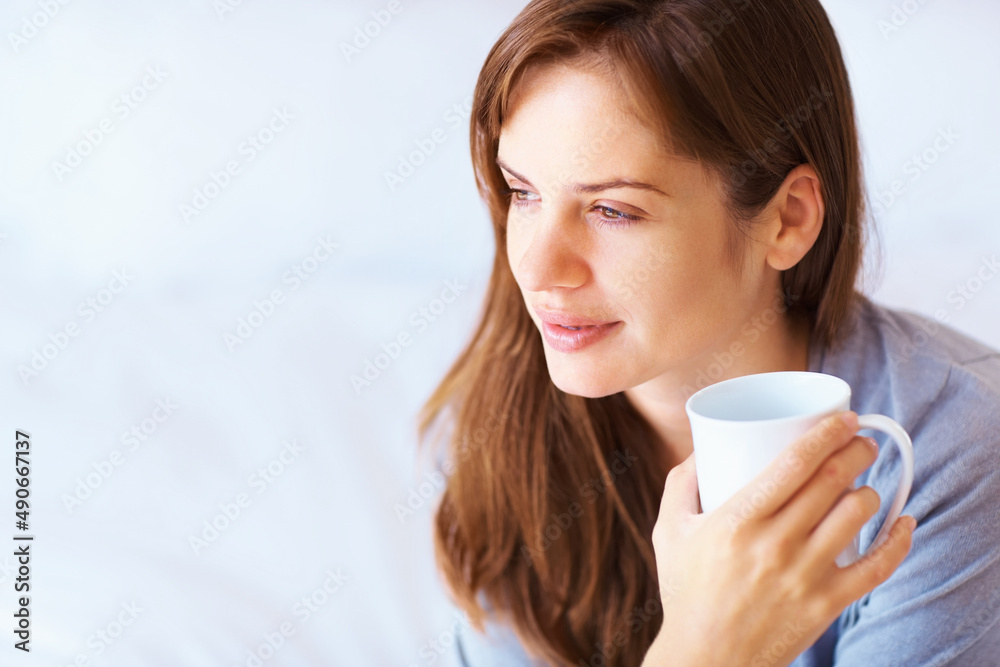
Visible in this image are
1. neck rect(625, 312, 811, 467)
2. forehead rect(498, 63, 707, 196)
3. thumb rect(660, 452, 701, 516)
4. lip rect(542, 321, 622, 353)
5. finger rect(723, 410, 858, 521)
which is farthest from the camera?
neck rect(625, 312, 811, 467)

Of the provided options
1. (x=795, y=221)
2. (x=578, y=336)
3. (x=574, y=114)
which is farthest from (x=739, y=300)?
(x=574, y=114)

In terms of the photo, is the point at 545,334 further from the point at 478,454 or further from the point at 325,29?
the point at 325,29

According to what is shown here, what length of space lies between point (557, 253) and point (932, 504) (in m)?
0.60

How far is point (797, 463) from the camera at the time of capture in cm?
81

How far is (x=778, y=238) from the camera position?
4.07ft

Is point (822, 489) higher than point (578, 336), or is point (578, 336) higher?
point (822, 489)

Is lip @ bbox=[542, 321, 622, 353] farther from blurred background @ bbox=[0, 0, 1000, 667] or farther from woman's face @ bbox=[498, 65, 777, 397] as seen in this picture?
blurred background @ bbox=[0, 0, 1000, 667]

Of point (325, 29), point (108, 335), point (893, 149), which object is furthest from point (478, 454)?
point (893, 149)

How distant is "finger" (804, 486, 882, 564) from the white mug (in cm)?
5

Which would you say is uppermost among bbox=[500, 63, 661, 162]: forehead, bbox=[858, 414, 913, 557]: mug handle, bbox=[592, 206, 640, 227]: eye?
bbox=[500, 63, 661, 162]: forehead

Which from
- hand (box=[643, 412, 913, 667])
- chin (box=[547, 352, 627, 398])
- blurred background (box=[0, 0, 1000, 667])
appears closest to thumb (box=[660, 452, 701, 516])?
hand (box=[643, 412, 913, 667])

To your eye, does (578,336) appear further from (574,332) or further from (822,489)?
(822,489)

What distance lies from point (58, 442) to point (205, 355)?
0.39m

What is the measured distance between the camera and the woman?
88 centimetres
